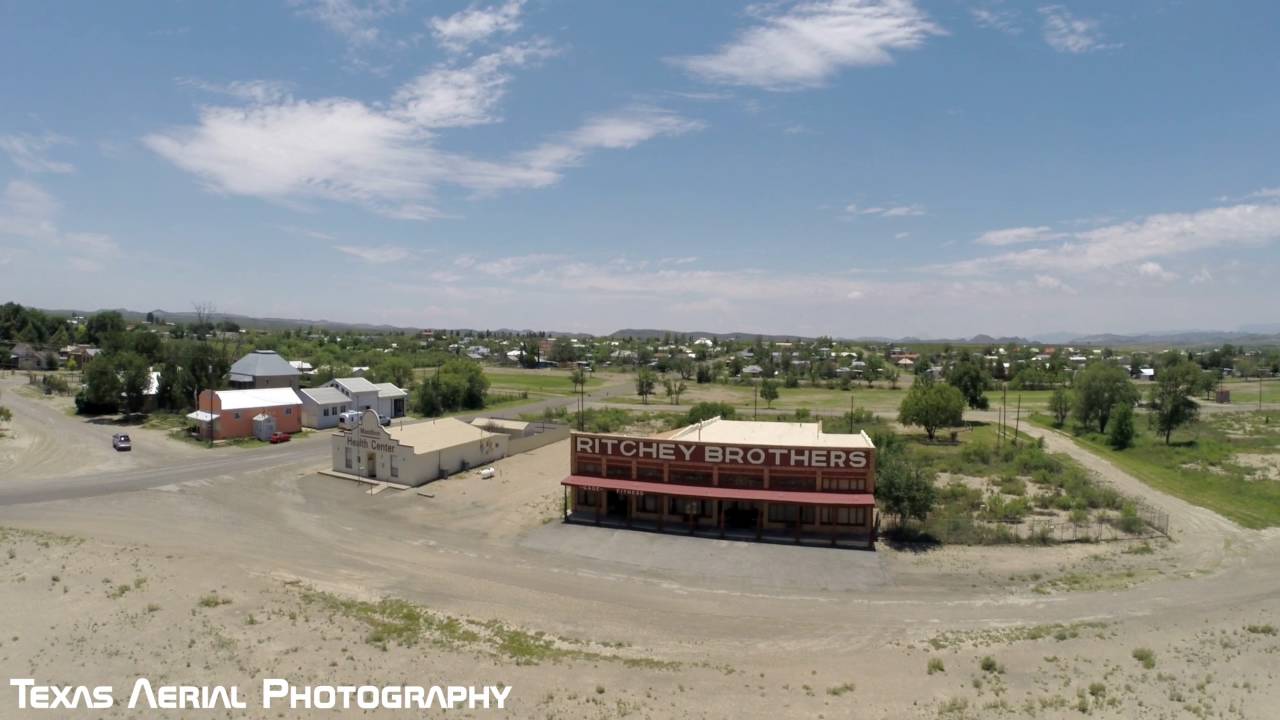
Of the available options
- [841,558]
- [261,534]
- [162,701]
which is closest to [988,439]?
[841,558]

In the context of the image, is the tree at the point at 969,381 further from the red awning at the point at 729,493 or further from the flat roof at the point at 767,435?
the red awning at the point at 729,493

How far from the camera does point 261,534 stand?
36875 mm

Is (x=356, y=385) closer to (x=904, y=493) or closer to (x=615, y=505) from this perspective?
(x=615, y=505)

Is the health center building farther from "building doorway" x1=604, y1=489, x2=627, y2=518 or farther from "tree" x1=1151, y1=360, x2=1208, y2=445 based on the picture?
"tree" x1=1151, y1=360, x2=1208, y2=445

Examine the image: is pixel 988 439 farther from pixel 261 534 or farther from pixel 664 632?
pixel 261 534

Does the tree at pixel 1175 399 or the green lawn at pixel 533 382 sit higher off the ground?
the tree at pixel 1175 399

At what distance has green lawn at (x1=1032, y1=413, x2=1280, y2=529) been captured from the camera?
45688 millimetres

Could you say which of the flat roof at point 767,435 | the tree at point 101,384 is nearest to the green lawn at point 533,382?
the tree at point 101,384

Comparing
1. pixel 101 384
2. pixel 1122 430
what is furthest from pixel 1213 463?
pixel 101 384

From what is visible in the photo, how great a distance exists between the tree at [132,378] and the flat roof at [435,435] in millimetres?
39574

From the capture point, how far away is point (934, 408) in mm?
69312

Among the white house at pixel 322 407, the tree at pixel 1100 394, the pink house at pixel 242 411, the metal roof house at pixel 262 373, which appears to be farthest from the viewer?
the metal roof house at pixel 262 373

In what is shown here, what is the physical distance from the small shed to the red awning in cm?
3778

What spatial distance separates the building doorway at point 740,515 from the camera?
39.1 metres
